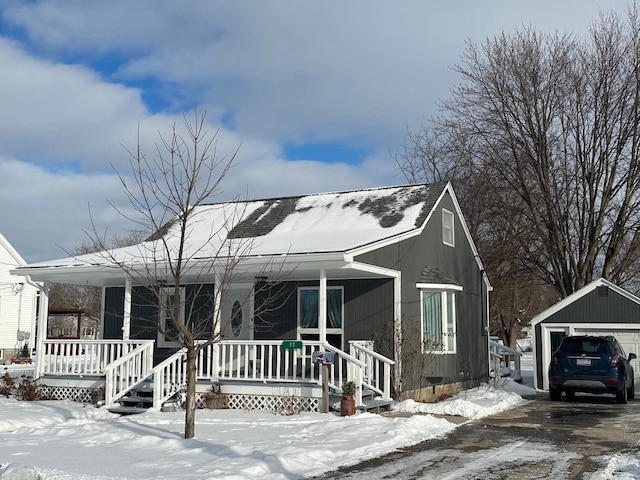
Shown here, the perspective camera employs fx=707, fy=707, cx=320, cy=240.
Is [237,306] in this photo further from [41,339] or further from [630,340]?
[630,340]

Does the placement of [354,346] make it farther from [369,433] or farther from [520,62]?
[520,62]

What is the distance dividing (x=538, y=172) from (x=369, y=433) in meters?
16.7

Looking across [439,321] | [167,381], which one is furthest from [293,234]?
[167,381]

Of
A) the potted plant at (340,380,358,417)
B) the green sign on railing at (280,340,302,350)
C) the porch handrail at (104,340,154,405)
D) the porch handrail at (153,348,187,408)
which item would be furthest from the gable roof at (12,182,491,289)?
the potted plant at (340,380,358,417)

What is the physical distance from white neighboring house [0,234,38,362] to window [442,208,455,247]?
23.4 meters

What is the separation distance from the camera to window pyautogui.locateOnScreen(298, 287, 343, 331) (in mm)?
16750

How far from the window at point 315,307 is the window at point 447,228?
402cm

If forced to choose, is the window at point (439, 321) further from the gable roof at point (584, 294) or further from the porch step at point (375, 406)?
the gable roof at point (584, 294)

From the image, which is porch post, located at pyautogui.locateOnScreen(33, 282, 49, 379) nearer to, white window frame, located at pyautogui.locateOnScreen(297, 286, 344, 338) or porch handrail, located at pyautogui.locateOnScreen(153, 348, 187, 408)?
porch handrail, located at pyautogui.locateOnScreen(153, 348, 187, 408)

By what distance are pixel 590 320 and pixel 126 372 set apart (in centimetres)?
1297

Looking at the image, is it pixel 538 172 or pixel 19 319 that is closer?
pixel 538 172

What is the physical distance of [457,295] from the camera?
1927cm

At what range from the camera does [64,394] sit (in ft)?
53.3

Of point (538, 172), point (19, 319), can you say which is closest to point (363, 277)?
point (538, 172)
